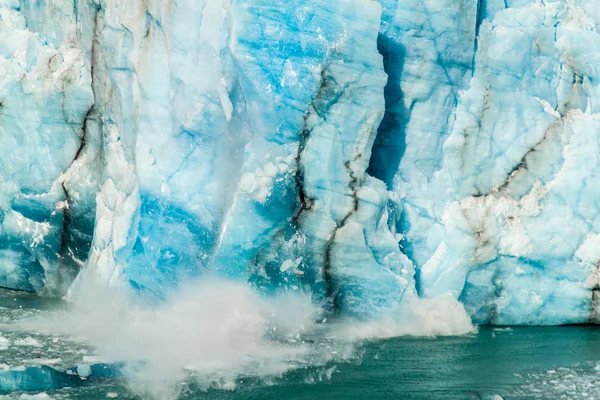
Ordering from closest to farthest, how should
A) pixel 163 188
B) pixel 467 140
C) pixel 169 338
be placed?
pixel 169 338
pixel 163 188
pixel 467 140

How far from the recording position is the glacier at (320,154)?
6566 mm

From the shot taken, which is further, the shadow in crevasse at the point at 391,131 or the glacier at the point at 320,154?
the shadow in crevasse at the point at 391,131

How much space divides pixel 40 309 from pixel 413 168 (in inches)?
140

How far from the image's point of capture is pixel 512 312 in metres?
7.03

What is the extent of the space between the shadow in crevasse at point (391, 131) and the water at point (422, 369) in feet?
5.14

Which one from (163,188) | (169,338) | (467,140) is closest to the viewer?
(169,338)

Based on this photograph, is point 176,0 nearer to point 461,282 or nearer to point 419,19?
point 419,19

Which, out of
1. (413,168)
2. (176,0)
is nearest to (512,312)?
(413,168)

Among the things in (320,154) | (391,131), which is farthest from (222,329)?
(391,131)

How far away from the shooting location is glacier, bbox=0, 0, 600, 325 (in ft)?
21.5

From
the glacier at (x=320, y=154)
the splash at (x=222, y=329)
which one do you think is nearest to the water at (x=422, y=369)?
the splash at (x=222, y=329)

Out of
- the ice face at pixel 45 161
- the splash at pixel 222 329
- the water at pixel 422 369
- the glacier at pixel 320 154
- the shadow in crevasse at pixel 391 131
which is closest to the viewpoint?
the water at pixel 422 369

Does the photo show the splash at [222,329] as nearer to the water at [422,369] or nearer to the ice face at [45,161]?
the water at [422,369]

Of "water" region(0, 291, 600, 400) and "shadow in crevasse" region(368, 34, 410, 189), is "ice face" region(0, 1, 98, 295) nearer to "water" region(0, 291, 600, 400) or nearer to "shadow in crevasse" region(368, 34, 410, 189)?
"water" region(0, 291, 600, 400)
